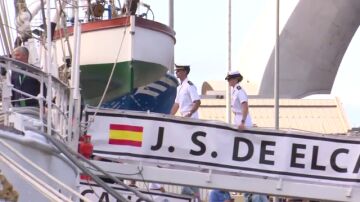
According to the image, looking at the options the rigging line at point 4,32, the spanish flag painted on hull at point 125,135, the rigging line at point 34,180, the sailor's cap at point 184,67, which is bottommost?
the rigging line at point 34,180

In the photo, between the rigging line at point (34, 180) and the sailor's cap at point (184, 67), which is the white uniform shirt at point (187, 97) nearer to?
the sailor's cap at point (184, 67)

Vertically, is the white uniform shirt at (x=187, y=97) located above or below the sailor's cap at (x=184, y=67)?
below

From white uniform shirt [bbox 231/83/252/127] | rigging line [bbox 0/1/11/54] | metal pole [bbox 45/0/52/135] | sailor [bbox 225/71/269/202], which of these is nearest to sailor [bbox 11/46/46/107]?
metal pole [bbox 45/0/52/135]

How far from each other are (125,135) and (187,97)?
5.95 feet

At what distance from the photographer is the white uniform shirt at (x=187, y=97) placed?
15.3 meters

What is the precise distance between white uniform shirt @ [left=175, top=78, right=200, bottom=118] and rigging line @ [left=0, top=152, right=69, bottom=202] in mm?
5820

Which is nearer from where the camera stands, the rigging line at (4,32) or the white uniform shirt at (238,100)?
the rigging line at (4,32)

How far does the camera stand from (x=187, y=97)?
15.4 meters

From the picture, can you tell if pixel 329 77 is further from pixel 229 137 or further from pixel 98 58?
pixel 229 137

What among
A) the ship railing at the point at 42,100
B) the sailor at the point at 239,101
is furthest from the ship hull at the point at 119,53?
the ship railing at the point at 42,100

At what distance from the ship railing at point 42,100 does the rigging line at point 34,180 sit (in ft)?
3.01

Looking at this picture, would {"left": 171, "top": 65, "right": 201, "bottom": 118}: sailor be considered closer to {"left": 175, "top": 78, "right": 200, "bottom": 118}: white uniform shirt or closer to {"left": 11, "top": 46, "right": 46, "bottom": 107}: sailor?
{"left": 175, "top": 78, "right": 200, "bottom": 118}: white uniform shirt

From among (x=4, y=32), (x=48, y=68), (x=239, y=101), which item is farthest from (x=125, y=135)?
(x=48, y=68)

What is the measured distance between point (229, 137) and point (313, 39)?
3229 cm
